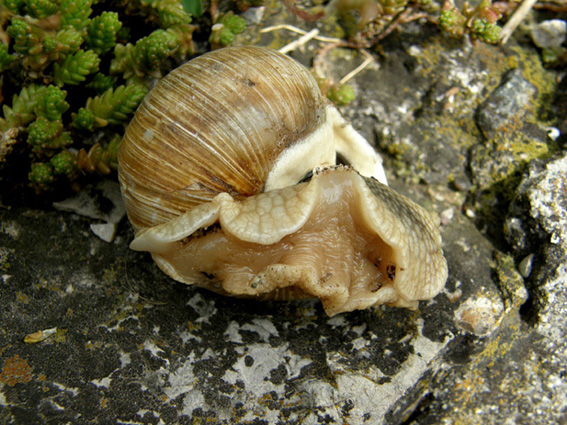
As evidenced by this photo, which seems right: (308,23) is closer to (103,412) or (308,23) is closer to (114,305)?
(114,305)

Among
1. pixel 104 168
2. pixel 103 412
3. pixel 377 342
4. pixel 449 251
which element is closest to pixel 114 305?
pixel 103 412

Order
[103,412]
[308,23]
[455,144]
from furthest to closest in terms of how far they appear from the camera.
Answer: [308,23] → [455,144] → [103,412]

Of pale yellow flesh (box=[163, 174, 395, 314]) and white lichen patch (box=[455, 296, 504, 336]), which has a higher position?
pale yellow flesh (box=[163, 174, 395, 314])

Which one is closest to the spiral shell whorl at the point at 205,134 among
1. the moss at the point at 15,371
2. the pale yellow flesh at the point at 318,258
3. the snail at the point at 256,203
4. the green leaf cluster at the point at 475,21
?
the snail at the point at 256,203

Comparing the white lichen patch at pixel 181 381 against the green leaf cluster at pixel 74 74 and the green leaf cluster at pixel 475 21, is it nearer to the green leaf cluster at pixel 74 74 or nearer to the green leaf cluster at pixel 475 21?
the green leaf cluster at pixel 74 74

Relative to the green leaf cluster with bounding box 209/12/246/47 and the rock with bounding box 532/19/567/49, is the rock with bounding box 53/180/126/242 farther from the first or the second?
the rock with bounding box 532/19/567/49

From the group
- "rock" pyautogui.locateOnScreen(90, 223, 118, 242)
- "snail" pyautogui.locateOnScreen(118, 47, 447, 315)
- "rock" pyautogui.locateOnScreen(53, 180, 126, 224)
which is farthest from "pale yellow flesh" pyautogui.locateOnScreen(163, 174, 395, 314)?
"rock" pyautogui.locateOnScreen(53, 180, 126, 224)

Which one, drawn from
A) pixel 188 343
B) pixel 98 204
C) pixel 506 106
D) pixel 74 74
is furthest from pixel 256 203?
pixel 506 106
